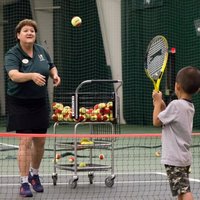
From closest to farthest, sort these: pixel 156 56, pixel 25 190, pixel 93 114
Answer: pixel 156 56 → pixel 25 190 → pixel 93 114

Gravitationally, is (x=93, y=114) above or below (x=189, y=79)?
below

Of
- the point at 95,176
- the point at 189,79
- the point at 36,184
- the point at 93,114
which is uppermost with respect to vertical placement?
the point at 189,79

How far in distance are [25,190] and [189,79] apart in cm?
202

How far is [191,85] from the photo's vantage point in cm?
345

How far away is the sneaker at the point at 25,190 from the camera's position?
4879 mm

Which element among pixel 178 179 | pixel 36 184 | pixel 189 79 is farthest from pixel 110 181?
pixel 189 79

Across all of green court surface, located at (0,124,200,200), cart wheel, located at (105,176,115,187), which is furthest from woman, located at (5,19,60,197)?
cart wheel, located at (105,176,115,187)

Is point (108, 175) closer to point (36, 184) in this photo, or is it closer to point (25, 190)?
point (36, 184)

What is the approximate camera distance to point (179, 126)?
3.49 metres

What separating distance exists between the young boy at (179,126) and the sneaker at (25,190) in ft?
5.64

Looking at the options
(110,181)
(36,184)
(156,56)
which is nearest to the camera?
(156,56)

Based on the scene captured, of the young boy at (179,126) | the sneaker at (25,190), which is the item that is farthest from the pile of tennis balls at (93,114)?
the young boy at (179,126)

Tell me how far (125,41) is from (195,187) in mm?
10018

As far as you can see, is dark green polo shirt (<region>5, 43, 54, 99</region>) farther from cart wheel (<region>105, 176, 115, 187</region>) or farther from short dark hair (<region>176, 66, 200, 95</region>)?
short dark hair (<region>176, 66, 200, 95</region>)
